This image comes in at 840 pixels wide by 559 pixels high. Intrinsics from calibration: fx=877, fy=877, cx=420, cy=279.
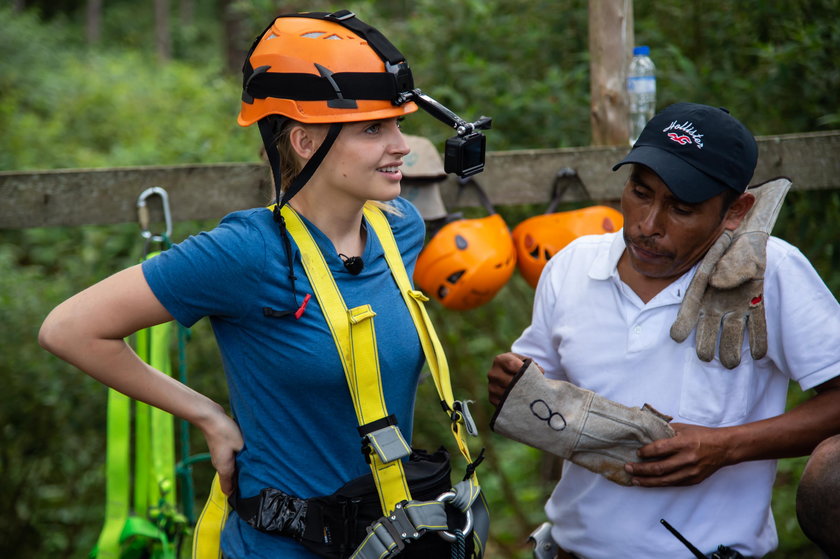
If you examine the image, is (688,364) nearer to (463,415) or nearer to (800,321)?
(800,321)

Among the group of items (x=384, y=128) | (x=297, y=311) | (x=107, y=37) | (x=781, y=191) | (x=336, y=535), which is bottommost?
(x=336, y=535)

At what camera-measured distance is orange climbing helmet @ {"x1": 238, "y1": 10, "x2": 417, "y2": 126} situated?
212 centimetres

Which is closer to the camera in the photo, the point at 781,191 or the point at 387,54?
the point at 387,54

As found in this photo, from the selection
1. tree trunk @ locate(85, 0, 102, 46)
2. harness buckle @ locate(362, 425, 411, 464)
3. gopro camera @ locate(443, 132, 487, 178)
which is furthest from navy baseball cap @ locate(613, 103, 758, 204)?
tree trunk @ locate(85, 0, 102, 46)

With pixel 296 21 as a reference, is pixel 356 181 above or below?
below

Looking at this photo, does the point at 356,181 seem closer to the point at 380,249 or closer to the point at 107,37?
the point at 380,249

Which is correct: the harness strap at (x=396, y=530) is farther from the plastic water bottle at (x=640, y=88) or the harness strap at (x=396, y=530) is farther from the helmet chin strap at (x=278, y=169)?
the plastic water bottle at (x=640, y=88)

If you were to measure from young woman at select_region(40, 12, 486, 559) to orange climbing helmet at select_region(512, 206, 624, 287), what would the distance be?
121 centimetres

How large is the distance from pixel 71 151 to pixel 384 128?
9.17 metres

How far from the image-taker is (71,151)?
1038 centimetres

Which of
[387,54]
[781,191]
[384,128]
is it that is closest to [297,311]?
[384,128]

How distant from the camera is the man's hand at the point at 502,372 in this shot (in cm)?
237

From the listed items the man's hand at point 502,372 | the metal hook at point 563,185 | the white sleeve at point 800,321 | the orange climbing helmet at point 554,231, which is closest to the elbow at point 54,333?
the man's hand at point 502,372

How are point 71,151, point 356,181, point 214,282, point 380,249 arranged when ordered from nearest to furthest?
1. point 214,282
2. point 356,181
3. point 380,249
4. point 71,151
